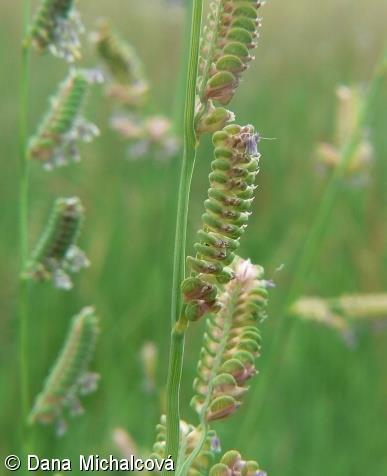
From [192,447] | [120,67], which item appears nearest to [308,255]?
[120,67]

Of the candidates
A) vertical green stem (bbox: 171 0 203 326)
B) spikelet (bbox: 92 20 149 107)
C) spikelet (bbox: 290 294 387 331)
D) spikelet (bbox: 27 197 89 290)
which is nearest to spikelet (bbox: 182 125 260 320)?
vertical green stem (bbox: 171 0 203 326)

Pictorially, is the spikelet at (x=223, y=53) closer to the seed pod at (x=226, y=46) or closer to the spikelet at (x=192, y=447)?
the seed pod at (x=226, y=46)

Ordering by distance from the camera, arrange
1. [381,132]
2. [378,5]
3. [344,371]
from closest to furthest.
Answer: [344,371]
[381,132]
[378,5]

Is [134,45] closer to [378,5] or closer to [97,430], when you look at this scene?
[378,5]

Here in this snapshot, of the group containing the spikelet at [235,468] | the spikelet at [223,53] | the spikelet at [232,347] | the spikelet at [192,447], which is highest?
the spikelet at [223,53]

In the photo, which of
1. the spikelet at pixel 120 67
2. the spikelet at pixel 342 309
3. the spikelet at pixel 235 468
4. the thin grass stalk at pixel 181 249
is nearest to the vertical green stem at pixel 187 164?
the thin grass stalk at pixel 181 249

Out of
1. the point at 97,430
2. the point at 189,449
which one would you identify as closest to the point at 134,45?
the point at 97,430

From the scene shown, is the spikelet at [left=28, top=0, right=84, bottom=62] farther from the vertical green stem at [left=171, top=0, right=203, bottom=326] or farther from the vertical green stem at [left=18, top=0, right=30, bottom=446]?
the vertical green stem at [left=171, top=0, right=203, bottom=326]
